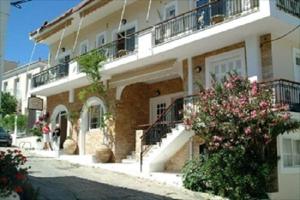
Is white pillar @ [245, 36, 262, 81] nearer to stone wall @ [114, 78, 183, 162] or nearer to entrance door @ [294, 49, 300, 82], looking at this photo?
entrance door @ [294, 49, 300, 82]

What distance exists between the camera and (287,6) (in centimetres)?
1476

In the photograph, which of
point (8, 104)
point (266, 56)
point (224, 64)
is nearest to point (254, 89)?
point (266, 56)

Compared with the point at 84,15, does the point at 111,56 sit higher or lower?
lower

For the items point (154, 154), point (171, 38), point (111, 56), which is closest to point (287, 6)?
point (171, 38)

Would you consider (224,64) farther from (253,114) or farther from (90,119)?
(90,119)

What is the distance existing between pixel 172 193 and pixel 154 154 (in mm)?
3575

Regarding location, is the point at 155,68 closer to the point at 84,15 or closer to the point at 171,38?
the point at 171,38

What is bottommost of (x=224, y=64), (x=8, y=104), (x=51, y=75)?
(x=224, y=64)

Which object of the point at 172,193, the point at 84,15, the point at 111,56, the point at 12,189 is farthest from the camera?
the point at 84,15

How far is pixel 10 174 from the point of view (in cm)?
871

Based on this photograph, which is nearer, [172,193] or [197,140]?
[172,193]

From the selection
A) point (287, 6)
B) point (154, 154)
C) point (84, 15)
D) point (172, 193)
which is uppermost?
point (84, 15)

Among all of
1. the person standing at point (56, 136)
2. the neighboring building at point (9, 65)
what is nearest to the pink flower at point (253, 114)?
the person standing at point (56, 136)

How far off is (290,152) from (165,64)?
21.9 feet
